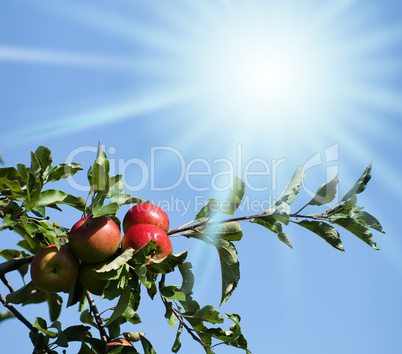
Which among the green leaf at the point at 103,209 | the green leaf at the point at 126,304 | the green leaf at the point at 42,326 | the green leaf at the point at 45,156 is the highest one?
the green leaf at the point at 45,156

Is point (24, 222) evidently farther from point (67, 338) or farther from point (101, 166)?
point (67, 338)

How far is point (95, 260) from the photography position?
2.45 m

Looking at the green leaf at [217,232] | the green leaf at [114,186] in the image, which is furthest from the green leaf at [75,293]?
the green leaf at [217,232]

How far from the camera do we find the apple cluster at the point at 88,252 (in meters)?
2.41

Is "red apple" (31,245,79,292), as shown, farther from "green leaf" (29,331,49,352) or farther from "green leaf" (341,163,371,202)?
"green leaf" (341,163,371,202)

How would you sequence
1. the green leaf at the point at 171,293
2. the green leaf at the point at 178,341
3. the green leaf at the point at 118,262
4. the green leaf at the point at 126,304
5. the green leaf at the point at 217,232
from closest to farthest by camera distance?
the green leaf at the point at 118,262 < the green leaf at the point at 126,304 < the green leaf at the point at 171,293 < the green leaf at the point at 217,232 < the green leaf at the point at 178,341

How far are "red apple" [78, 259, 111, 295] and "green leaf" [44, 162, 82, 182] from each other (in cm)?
56

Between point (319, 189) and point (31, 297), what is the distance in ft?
5.69

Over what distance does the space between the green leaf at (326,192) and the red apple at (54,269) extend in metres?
1.31

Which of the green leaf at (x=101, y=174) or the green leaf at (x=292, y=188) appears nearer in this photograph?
the green leaf at (x=101, y=174)

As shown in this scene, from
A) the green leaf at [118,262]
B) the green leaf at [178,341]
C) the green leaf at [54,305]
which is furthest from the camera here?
the green leaf at [54,305]

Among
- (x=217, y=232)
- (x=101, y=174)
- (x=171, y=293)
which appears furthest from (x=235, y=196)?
(x=101, y=174)

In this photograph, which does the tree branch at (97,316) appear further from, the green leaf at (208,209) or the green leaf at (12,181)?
the green leaf at (208,209)

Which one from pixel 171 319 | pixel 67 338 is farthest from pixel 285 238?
pixel 67 338
